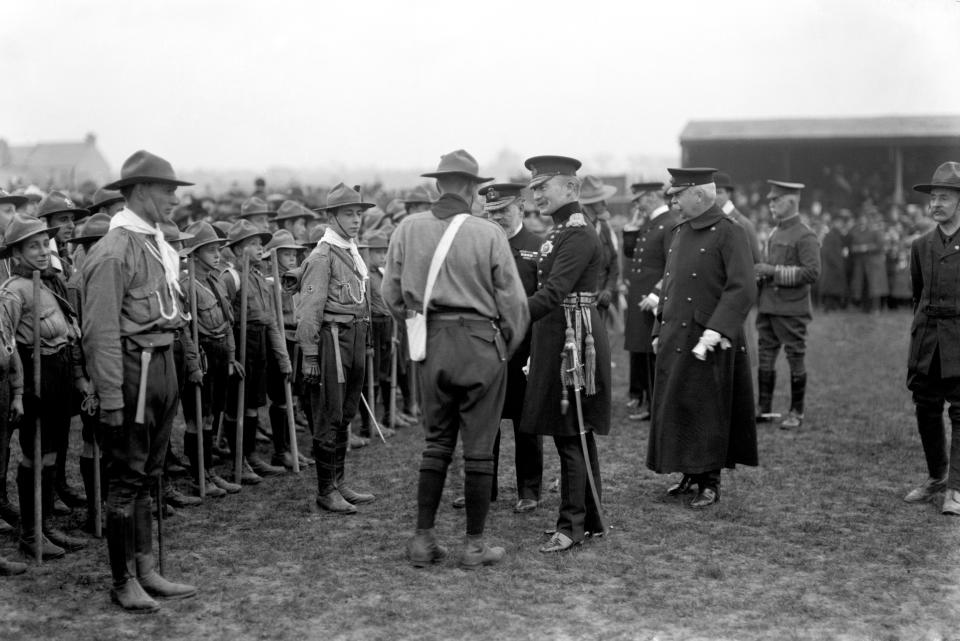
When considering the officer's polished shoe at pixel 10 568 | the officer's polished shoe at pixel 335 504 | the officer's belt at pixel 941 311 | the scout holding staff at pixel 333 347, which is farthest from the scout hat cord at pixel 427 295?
the officer's belt at pixel 941 311

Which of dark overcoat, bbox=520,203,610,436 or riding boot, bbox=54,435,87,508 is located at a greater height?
dark overcoat, bbox=520,203,610,436

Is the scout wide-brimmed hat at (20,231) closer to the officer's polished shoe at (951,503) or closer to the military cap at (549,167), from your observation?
the military cap at (549,167)

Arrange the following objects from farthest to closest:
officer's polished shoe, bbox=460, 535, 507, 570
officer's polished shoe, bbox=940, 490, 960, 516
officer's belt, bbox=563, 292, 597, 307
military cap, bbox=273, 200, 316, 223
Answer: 1. military cap, bbox=273, 200, 316, 223
2. officer's polished shoe, bbox=940, 490, 960, 516
3. officer's belt, bbox=563, 292, 597, 307
4. officer's polished shoe, bbox=460, 535, 507, 570

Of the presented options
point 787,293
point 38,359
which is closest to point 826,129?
point 787,293

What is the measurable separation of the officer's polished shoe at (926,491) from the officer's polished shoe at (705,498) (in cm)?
139

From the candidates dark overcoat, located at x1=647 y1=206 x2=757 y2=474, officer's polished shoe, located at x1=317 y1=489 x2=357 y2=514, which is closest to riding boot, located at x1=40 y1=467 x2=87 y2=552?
officer's polished shoe, located at x1=317 y1=489 x2=357 y2=514

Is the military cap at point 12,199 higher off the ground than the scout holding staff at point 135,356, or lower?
higher

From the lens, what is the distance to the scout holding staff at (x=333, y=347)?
22.9 ft

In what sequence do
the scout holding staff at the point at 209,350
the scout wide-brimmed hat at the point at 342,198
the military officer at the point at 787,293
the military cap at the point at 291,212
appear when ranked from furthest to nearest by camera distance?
the military cap at the point at 291,212
the military officer at the point at 787,293
the scout holding staff at the point at 209,350
the scout wide-brimmed hat at the point at 342,198

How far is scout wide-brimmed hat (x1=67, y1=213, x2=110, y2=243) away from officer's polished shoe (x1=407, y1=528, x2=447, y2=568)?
3454mm

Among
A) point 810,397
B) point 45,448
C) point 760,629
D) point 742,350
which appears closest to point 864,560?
point 760,629

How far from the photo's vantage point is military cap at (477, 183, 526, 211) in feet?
22.7

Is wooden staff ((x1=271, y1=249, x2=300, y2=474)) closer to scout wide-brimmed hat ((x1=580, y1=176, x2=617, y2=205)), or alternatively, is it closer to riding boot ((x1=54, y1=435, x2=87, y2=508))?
riding boot ((x1=54, y1=435, x2=87, y2=508))

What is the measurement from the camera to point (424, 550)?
18.9 ft
